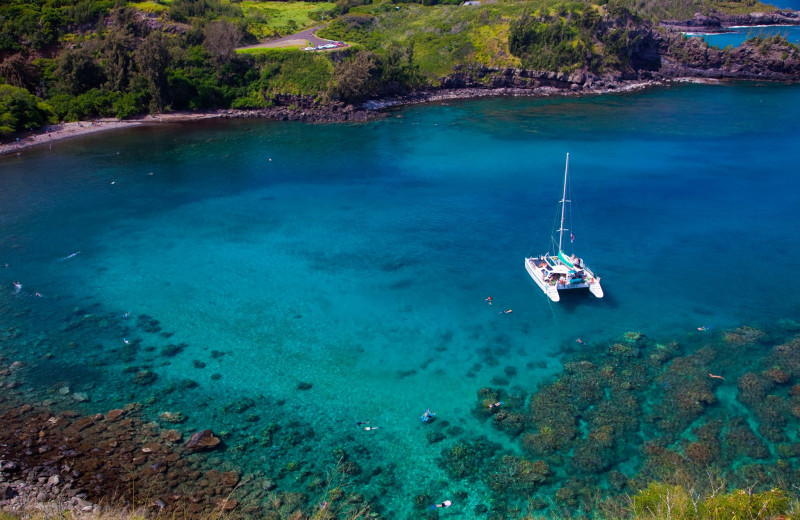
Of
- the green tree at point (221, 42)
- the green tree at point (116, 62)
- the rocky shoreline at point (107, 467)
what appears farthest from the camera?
the green tree at point (221, 42)

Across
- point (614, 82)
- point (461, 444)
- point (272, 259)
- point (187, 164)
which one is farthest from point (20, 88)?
point (614, 82)

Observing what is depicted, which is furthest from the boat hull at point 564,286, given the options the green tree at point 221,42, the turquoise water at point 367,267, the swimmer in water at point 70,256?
the green tree at point 221,42

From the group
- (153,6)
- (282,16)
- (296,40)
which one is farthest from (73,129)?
(282,16)

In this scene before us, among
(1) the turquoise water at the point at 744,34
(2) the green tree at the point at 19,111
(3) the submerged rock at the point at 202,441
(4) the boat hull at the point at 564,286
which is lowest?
(3) the submerged rock at the point at 202,441

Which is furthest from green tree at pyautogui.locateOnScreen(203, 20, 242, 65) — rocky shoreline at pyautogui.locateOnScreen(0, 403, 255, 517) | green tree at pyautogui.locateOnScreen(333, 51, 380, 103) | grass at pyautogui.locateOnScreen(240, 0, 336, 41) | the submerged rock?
the submerged rock

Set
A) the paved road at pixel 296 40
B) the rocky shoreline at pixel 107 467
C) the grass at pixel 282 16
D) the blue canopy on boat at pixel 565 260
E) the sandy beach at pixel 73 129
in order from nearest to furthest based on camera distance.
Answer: the rocky shoreline at pixel 107 467, the blue canopy on boat at pixel 565 260, the sandy beach at pixel 73 129, the paved road at pixel 296 40, the grass at pixel 282 16

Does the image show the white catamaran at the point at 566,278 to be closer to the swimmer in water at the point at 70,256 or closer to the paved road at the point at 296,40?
the swimmer in water at the point at 70,256

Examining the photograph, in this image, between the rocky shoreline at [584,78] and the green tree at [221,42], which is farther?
the green tree at [221,42]
